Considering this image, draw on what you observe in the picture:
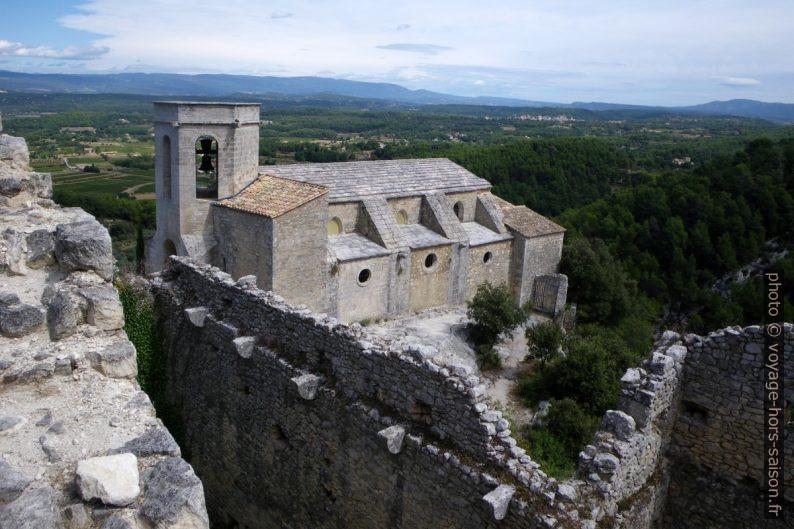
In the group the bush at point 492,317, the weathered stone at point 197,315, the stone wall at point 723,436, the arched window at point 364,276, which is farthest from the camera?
the arched window at point 364,276

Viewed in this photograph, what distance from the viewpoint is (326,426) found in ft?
23.0

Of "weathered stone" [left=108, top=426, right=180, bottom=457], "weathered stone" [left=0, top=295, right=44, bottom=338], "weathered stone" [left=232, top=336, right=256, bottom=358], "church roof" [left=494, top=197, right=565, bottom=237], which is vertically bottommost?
"church roof" [left=494, top=197, right=565, bottom=237]

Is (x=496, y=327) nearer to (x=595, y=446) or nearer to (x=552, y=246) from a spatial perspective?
(x=552, y=246)

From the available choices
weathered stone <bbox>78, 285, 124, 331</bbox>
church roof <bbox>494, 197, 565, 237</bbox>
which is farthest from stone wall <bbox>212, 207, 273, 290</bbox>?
weathered stone <bbox>78, 285, 124, 331</bbox>

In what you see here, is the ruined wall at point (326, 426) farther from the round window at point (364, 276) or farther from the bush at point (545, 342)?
the bush at point (545, 342)

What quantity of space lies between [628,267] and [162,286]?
25.2 meters

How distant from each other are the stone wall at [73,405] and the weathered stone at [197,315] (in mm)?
2613

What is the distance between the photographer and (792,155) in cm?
3416

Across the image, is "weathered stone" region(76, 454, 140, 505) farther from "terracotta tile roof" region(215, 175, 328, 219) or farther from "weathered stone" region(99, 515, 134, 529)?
"terracotta tile roof" region(215, 175, 328, 219)

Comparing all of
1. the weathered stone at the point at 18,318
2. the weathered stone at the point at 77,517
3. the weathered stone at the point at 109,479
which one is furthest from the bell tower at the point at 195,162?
the weathered stone at the point at 77,517

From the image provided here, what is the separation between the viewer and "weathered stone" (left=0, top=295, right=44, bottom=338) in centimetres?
438

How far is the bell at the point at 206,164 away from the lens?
17.1 metres

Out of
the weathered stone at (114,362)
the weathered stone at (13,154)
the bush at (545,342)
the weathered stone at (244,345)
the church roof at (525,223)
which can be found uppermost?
the weathered stone at (13,154)

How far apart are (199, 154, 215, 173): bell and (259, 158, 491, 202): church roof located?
144 cm
